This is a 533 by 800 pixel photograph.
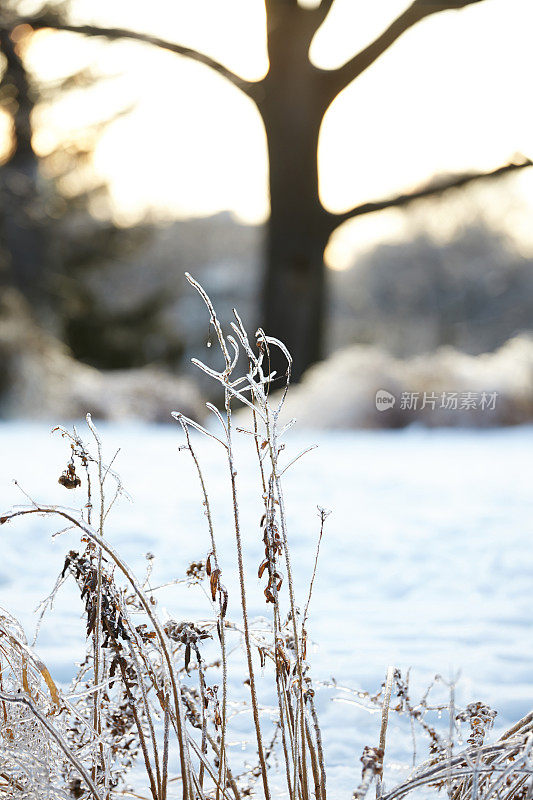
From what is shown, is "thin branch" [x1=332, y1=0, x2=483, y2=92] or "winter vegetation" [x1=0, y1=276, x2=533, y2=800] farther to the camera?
"thin branch" [x1=332, y1=0, x2=483, y2=92]

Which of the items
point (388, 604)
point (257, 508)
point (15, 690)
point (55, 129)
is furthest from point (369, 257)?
point (15, 690)

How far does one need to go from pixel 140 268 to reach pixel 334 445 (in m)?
6.54

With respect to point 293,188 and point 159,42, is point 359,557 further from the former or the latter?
point 159,42

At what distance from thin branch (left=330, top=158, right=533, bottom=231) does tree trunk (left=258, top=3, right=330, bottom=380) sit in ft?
0.39

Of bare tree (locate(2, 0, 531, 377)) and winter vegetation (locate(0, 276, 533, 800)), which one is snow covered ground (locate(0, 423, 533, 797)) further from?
bare tree (locate(2, 0, 531, 377))

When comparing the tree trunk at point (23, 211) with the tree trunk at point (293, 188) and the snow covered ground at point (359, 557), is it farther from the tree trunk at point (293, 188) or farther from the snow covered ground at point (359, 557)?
the snow covered ground at point (359, 557)

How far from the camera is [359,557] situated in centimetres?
205

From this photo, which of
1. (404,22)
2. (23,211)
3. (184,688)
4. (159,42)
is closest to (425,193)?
(404,22)

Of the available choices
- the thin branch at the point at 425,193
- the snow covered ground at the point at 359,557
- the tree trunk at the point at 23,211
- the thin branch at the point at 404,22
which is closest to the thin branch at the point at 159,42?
the thin branch at the point at 404,22

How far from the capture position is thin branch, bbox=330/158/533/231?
4.47 metres

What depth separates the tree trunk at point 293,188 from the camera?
4.57m

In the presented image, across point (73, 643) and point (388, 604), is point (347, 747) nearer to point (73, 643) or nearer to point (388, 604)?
point (73, 643)

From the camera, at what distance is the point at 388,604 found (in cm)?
170

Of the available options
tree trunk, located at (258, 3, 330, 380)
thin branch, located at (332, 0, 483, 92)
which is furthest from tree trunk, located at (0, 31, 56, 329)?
thin branch, located at (332, 0, 483, 92)
